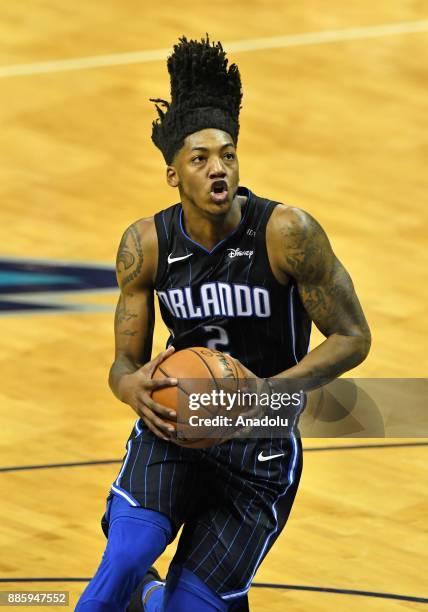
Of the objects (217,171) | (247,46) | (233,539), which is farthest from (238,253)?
(247,46)

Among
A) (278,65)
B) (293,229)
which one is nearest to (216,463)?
(293,229)

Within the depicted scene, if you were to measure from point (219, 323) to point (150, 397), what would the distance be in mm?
452

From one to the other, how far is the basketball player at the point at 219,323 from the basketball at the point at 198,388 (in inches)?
3.7

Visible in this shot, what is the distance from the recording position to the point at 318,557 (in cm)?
778

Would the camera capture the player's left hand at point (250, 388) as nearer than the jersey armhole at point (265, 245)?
Yes

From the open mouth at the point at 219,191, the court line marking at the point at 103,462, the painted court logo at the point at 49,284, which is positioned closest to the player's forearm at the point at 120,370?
the open mouth at the point at 219,191

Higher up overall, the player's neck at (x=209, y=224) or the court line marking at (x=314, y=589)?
the player's neck at (x=209, y=224)

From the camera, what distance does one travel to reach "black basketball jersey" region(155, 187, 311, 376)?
632cm

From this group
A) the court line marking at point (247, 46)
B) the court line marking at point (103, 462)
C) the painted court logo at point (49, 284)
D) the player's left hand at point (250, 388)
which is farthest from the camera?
the court line marking at point (247, 46)

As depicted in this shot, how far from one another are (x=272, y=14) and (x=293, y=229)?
9.33 m

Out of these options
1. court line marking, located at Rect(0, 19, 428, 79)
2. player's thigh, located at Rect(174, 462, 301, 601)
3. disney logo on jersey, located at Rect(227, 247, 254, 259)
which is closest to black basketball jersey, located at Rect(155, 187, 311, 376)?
disney logo on jersey, located at Rect(227, 247, 254, 259)

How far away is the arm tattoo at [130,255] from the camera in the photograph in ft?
21.3

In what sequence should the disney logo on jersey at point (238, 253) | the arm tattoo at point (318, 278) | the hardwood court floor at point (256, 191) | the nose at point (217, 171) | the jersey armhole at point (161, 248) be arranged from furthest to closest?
the hardwood court floor at point (256, 191) < the jersey armhole at point (161, 248) < the disney logo on jersey at point (238, 253) < the arm tattoo at point (318, 278) < the nose at point (217, 171)

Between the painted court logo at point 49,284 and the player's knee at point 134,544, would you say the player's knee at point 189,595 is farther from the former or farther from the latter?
the painted court logo at point 49,284
